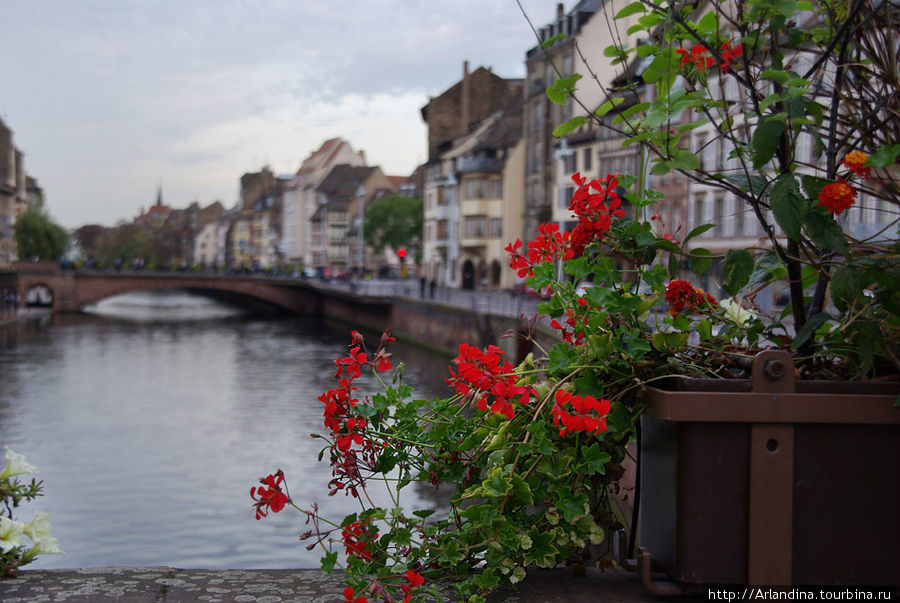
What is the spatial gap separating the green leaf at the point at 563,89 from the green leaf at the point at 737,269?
55 centimetres

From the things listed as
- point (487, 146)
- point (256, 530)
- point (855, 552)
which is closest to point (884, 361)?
point (855, 552)

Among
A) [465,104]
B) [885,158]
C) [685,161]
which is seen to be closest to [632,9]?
[685,161]

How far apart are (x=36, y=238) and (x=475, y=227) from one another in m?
33.4

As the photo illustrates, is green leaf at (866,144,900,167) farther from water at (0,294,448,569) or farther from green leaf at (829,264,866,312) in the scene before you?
water at (0,294,448,569)

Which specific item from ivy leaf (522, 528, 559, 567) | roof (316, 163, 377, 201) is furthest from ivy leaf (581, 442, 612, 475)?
roof (316, 163, 377, 201)

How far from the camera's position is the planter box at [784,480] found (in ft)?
7.56

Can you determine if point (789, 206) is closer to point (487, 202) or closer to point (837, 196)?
point (837, 196)

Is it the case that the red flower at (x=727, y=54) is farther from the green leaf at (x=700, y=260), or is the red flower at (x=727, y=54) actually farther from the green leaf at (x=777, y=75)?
the green leaf at (x=700, y=260)

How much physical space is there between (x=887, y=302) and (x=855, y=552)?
0.55 meters

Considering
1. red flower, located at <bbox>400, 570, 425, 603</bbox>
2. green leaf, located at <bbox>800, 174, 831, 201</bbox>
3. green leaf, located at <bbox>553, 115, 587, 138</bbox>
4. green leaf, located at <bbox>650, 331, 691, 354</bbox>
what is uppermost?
green leaf, located at <bbox>553, 115, 587, 138</bbox>

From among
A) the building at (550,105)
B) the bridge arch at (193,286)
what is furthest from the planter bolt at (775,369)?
the bridge arch at (193,286)

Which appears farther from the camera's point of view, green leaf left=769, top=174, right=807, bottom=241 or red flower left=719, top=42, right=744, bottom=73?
red flower left=719, top=42, right=744, bottom=73

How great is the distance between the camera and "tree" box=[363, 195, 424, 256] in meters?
82.4

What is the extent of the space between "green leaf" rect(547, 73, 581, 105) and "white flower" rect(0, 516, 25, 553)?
5.80ft
